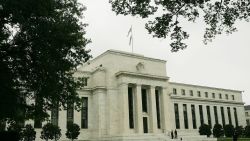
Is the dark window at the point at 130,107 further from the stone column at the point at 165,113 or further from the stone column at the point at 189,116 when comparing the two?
the stone column at the point at 189,116

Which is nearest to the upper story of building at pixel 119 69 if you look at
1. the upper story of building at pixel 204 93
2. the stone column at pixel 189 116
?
the upper story of building at pixel 204 93

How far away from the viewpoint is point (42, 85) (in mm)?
20594

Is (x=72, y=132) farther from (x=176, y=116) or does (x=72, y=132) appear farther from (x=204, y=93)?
(x=204, y=93)

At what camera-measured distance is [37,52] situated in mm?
19953

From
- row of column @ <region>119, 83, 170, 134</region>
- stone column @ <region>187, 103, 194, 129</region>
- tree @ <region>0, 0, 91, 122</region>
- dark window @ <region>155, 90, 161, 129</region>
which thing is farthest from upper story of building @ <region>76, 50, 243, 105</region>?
tree @ <region>0, 0, 91, 122</region>

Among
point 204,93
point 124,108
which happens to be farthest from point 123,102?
point 204,93

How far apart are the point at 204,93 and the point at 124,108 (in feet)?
101

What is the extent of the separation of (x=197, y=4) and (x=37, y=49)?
10963mm

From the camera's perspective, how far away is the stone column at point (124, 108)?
4809 cm

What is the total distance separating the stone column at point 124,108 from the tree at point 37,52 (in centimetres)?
2597

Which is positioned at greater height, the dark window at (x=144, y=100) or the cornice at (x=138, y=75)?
the cornice at (x=138, y=75)

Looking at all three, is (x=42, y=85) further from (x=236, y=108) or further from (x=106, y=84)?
(x=236, y=108)

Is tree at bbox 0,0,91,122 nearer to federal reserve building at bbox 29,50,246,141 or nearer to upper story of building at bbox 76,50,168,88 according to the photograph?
federal reserve building at bbox 29,50,246,141

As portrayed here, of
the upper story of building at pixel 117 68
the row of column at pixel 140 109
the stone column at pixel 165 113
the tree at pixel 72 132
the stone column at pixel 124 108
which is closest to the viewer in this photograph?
the tree at pixel 72 132
